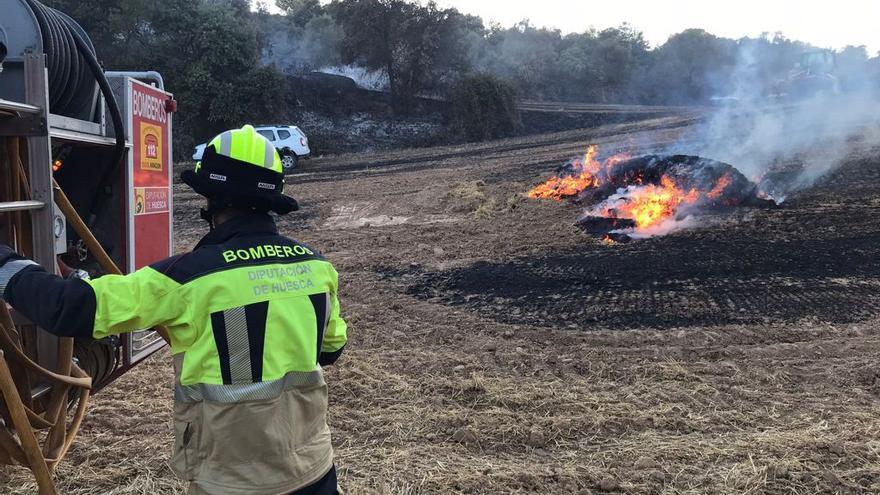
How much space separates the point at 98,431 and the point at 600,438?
3.47 m

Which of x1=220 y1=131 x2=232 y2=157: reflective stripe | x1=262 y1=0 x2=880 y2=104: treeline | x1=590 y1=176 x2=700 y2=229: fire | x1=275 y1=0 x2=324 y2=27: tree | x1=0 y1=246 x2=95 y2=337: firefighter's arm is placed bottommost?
x1=590 y1=176 x2=700 y2=229: fire

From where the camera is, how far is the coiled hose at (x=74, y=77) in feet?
11.8

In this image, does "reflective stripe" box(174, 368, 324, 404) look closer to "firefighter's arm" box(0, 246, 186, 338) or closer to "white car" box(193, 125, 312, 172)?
"firefighter's arm" box(0, 246, 186, 338)

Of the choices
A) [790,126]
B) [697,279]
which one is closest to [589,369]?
[697,279]

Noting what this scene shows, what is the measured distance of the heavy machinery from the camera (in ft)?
10.0

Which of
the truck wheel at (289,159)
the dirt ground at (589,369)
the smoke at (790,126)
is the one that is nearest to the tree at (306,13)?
the truck wheel at (289,159)

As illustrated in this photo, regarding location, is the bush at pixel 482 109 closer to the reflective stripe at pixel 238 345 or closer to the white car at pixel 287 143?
the white car at pixel 287 143

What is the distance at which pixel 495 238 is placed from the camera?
1112cm

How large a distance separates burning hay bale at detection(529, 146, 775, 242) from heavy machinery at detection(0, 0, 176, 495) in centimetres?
780

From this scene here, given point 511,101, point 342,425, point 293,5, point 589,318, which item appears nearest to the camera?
point 342,425

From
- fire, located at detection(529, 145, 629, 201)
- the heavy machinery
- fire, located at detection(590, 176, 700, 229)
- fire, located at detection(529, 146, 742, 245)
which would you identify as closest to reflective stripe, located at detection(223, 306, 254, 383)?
the heavy machinery

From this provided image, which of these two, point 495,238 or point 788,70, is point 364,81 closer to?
point 788,70

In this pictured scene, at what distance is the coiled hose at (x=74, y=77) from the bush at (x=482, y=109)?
1229 inches

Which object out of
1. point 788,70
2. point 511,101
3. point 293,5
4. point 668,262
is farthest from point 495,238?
point 293,5
